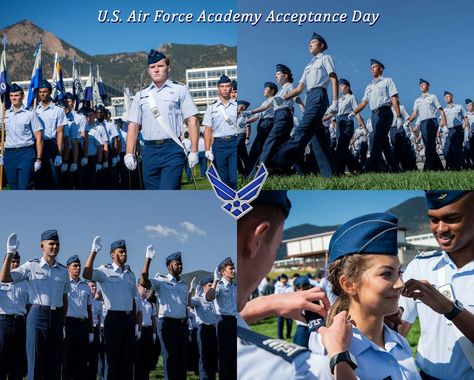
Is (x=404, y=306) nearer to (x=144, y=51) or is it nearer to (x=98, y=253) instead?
(x=98, y=253)

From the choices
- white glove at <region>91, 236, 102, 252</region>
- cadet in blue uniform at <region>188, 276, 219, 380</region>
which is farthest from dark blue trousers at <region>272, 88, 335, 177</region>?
white glove at <region>91, 236, 102, 252</region>

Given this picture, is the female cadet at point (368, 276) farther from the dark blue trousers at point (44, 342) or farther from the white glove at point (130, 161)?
the dark blue trousers at point (44, 342)

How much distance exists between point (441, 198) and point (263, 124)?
1.61 m

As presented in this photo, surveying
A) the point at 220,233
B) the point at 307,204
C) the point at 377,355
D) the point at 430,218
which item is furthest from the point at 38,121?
the point at 377,355

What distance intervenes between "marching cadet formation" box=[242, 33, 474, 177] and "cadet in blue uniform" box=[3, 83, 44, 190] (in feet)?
6.20

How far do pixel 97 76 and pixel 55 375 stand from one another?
8.66ft

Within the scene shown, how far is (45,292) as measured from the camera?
6.82 metres

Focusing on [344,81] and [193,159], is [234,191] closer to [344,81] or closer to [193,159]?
[193,159]

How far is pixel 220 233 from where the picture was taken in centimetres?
661

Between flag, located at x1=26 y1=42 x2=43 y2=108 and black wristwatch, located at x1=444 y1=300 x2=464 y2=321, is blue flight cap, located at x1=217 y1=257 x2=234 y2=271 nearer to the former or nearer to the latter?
black wristwatch, located at x1=444 y1=300 x2=464 y2=321

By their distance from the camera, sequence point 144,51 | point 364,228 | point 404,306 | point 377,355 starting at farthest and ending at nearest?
point 144,51
point 404,306
point 364,228
point 377,355

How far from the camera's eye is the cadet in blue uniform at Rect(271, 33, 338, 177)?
6.74m

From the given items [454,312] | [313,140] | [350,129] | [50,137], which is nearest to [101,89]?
[50,137]

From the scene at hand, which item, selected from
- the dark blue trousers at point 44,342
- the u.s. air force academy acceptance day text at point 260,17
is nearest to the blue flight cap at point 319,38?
the u.s. air force academy acceptance day text at point 260,17
